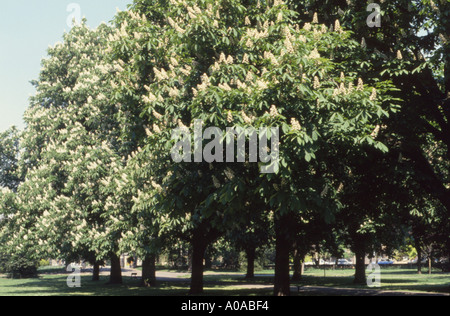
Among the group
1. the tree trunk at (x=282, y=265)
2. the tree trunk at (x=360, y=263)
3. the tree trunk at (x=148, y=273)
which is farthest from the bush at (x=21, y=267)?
the tree trunk at (x=282, y=265)

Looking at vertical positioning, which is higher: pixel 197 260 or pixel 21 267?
pixel 197 260

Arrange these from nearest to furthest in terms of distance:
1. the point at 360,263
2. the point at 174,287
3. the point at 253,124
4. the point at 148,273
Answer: the point at 253,124 < the point at 174,287 < the point at 148,273 < the point at 360,263

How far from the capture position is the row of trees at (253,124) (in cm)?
1249

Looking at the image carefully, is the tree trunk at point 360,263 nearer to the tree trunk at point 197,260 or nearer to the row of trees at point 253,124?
the row of trees at point 253,124

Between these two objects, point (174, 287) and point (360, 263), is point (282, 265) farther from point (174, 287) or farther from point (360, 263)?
point (360, 263)

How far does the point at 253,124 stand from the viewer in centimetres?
1204

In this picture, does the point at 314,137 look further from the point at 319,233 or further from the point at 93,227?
the point at 93,227

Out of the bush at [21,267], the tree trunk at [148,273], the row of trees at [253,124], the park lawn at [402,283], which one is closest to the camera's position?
the row of trees at [253,124]

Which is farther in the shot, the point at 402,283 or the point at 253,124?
the point at 402,283

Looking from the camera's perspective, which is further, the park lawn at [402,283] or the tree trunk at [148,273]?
the tree trunk at [148,273]

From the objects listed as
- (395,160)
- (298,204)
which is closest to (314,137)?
(298,204)

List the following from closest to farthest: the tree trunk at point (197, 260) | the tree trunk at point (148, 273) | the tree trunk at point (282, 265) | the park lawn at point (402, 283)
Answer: the tree trunk at point (282, 265) → the tree trunk at point (197, 260) → the park lawn at point (402, 283) → the tree trunk at point (148, 273)

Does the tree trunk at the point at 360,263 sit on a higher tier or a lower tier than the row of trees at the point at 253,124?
lower

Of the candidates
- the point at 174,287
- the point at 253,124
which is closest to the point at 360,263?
the point at 174,287
